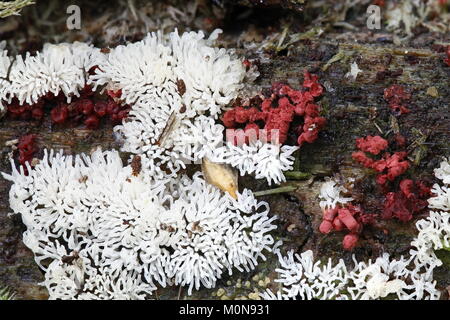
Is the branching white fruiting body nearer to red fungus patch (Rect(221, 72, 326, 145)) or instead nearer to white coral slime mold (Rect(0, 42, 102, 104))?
red fungus patch (Rect(221, 72, 326, 145))

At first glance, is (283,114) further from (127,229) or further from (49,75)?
(49,75)

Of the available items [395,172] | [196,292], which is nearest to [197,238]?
[196,292]

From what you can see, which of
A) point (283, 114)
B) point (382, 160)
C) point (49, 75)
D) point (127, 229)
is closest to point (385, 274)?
point (382, 160)

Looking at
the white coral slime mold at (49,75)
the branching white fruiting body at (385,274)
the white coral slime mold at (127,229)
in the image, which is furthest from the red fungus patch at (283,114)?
the white coral slime mold at (49,75)

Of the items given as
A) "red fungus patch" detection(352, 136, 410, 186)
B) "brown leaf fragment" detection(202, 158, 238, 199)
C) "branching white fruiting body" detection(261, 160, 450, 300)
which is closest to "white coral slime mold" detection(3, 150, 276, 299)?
"brown leaf fragment" detection(202, 158, 238, 199)
